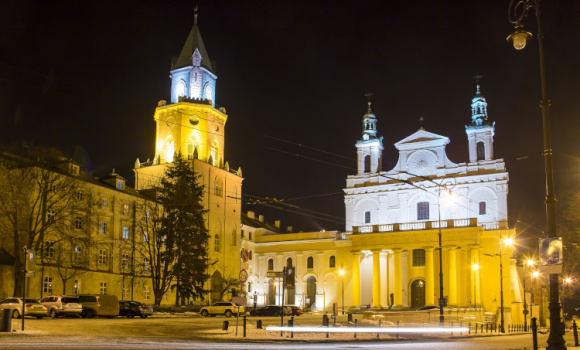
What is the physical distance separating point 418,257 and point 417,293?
3823mm

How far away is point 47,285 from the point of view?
46.9 meters

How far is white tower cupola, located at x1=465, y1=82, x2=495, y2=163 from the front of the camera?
6394 centimetres

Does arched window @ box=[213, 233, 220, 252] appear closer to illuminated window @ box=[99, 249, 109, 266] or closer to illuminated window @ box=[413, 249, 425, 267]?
illuminated window @ box=[99, 249, 109, 266]

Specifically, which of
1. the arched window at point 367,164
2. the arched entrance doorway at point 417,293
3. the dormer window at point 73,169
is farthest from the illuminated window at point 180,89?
the arched entrance doorway at point 417,293

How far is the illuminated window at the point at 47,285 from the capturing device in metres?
46.5

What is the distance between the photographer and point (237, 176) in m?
72.8

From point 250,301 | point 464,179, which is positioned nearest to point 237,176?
point 250,301

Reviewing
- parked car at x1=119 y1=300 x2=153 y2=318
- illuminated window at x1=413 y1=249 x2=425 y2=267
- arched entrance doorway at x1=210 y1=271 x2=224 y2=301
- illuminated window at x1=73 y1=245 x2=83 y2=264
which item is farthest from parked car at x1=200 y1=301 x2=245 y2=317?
illuminated window at x1=413 y1=249 x2=425 y2=267

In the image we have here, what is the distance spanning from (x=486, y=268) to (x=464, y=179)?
9813 millimetres

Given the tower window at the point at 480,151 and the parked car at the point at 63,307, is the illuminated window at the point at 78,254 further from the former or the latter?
the tower window at the point at 480,151

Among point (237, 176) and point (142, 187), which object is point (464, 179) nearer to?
point (237, 176)

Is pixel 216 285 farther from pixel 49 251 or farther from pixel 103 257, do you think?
pixel 49 251

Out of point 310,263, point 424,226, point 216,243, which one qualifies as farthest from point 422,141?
point 216,243

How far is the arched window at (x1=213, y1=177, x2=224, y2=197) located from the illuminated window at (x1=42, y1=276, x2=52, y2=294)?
24.6 m
